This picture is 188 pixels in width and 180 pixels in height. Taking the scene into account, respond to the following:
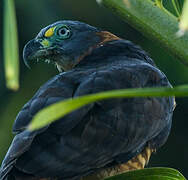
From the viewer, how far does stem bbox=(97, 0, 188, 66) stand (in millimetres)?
3152

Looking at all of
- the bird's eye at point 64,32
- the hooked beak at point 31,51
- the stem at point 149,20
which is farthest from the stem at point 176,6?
the bird's eye at point 64,32

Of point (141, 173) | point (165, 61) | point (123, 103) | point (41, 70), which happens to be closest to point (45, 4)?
point (41, 70)

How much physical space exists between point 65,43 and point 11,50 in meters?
2.66

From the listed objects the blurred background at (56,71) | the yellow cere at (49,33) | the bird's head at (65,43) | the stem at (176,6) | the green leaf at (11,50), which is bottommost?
the blurred background at (56,71)

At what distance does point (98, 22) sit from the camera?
12.3 meters

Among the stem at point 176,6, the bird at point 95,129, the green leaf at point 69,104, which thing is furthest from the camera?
the bird at point 95,129

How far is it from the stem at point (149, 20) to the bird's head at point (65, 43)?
1.94 metres

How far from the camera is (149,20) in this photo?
318 cm

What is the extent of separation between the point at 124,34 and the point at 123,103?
857 centimetres

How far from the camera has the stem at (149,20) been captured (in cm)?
315

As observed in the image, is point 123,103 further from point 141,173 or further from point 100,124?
point 141,173

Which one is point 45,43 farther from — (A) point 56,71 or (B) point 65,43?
(A) point 56,71

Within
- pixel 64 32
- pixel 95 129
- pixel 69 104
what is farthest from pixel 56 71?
pixel 69 104

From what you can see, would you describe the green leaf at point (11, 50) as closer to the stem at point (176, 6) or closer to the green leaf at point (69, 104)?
the green leaf at point (69, 104)
